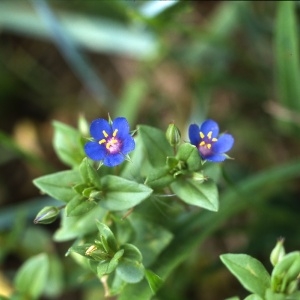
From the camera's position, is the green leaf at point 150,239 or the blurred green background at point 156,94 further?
the blurred green background at point 156,94

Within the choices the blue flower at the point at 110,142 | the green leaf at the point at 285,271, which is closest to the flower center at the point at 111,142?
the blue flower at the point at 110,142

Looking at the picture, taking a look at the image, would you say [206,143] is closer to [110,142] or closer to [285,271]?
[110,142]

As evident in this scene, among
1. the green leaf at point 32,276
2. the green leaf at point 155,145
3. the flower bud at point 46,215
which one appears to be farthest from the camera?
the green leaf at point 32,276

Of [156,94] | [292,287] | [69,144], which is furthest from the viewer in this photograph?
[156,94]

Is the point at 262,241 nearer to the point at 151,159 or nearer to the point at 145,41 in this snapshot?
the point at 151,159

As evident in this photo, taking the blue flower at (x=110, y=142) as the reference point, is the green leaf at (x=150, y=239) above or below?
below

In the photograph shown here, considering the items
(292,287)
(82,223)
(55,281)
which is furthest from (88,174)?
(55,281)

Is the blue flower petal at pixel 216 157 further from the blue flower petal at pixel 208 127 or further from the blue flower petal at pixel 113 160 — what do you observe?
the blue flower petal at pixel 113 160

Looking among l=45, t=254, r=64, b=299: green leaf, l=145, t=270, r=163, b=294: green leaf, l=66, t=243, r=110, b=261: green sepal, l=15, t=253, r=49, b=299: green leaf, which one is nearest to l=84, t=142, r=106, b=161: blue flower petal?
l=66, t=243, r=110, b=261: green sepal
